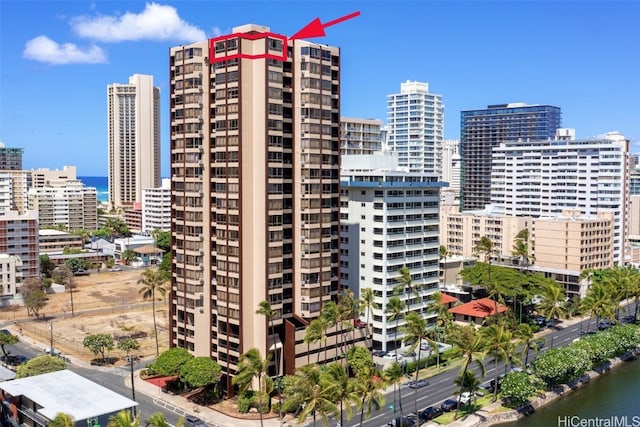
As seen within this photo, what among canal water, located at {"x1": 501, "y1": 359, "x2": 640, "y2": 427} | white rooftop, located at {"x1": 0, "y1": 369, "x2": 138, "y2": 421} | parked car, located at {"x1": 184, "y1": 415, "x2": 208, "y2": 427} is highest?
white rooftop, located at {"x1": 0, "y1": 369, "x2": 138, "y2": 421}

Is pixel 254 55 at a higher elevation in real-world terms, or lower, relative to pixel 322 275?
higher

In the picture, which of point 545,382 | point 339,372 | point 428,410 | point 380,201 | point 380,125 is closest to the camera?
point 339,372

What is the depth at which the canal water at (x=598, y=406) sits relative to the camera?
71.4 m

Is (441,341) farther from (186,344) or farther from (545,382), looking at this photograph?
(186,344)

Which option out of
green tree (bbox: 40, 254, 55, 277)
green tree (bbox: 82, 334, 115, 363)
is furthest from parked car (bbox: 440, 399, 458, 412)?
green tree (bbox: 40, 254, 55, 277)

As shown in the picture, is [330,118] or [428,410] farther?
[330,118]

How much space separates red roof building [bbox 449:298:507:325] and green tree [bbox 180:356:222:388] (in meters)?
50.7

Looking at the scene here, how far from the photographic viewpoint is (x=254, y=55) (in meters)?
75.2

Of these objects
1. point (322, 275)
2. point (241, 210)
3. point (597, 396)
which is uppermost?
point (241, 210)

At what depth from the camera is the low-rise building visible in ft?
189

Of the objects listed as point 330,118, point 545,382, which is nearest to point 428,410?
point 545,382

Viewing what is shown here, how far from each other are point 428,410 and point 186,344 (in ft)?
101

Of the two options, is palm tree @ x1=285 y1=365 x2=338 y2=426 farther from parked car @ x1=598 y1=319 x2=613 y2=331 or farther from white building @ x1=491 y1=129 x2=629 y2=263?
white building @ x1=491 y1=129 x2=629 y2=263

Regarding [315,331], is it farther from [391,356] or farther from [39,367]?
[39,367]
